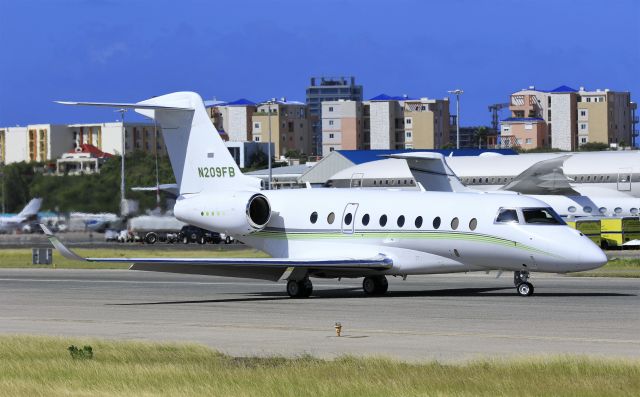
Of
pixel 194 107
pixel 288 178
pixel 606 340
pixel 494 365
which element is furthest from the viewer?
pixel 288 178

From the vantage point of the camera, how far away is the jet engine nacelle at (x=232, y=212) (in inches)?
1291

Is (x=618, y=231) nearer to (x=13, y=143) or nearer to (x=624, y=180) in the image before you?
(x=624, y=180)

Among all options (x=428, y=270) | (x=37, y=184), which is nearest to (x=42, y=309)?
(x=428, y=270)

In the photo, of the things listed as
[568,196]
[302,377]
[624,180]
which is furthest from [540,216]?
[624,180]

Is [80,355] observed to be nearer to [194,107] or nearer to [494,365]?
[494,365]

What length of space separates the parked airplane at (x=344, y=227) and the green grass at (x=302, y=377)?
446 inches

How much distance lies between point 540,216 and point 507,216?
769 mm

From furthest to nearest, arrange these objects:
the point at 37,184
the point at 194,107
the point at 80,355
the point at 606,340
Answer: the point at 37,184 < the point at 194,107 < the point at 606,340 < the point at 80,355

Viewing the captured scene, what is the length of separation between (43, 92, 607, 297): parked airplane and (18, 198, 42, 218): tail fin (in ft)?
78.7

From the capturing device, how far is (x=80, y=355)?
1778cm

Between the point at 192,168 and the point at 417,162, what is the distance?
25.3 metres

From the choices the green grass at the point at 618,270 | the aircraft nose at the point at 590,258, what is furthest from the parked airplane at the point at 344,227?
the green grass at the point at 618,270

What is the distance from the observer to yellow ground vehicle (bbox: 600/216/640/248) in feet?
205

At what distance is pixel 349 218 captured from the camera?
3177cm
